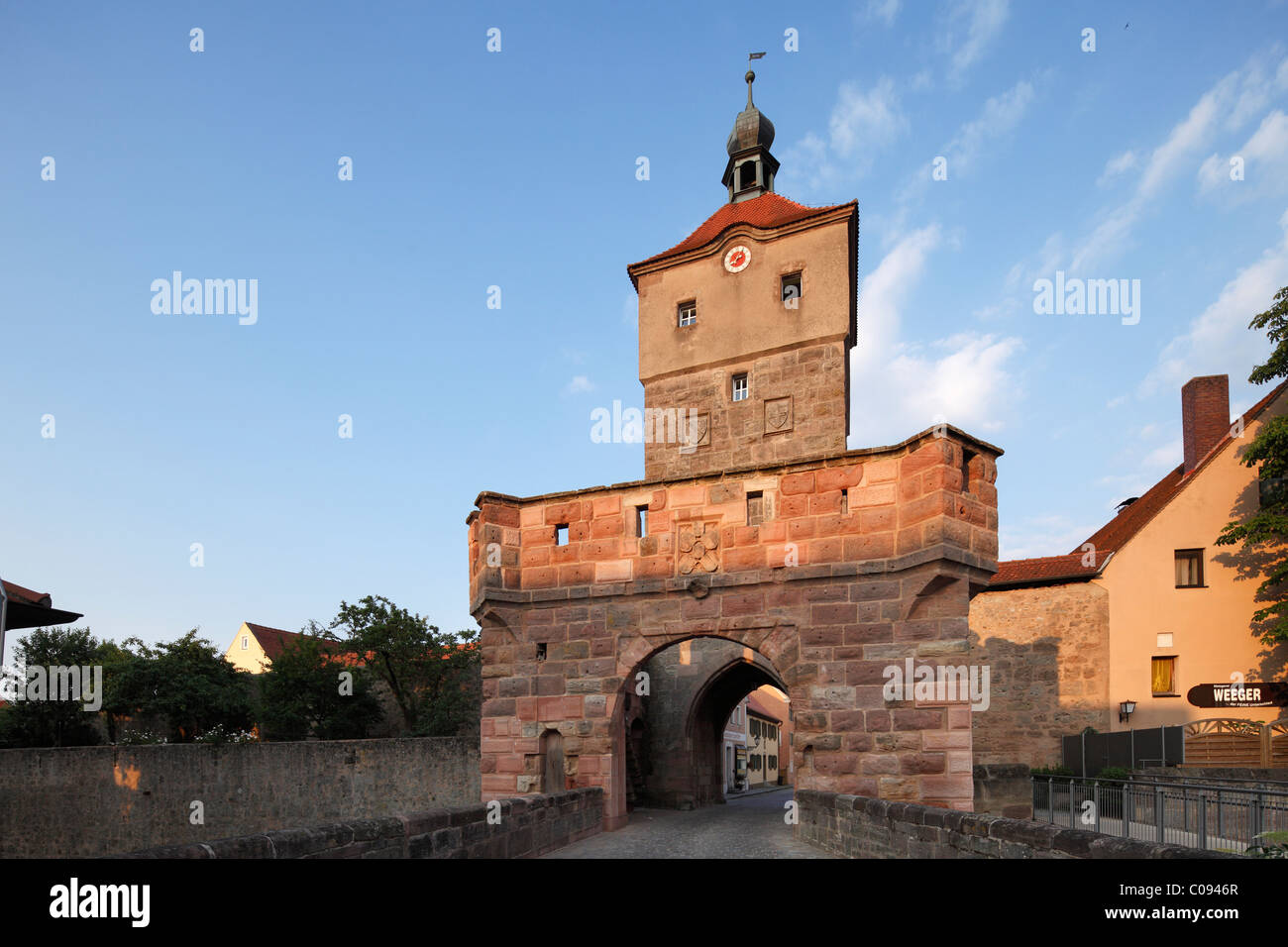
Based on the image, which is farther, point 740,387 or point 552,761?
point 740,387

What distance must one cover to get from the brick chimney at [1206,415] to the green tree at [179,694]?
3277 centimetres

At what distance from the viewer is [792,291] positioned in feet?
72.2

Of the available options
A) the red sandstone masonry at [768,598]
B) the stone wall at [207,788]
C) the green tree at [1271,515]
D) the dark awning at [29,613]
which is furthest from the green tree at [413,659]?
the green tree at [1271,515]

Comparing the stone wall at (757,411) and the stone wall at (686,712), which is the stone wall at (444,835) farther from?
the stone wall at (757,411)

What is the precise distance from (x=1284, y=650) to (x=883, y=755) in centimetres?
1720

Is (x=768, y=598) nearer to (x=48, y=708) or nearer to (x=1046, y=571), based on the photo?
(x=1046, y=571)

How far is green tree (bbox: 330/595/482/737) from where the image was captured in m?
29.5

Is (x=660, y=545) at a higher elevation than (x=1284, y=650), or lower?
higher

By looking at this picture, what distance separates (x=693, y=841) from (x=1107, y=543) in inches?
710

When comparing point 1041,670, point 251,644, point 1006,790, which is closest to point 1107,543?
point 1041,670

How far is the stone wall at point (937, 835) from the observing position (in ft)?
16.3
